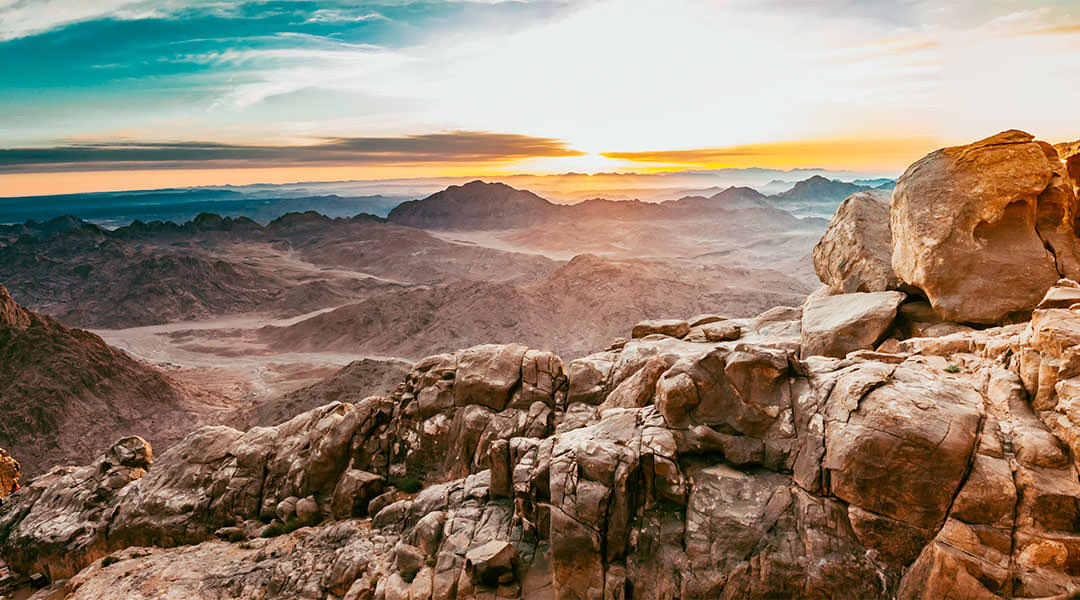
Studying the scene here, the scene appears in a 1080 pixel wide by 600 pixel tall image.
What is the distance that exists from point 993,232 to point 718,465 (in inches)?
537

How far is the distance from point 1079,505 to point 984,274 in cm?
1047

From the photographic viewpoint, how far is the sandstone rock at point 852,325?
60.1 ft

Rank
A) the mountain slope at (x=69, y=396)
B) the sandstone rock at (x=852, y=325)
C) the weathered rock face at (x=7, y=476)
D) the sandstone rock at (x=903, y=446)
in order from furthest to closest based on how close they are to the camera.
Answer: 1. the mountain slope at (x=69, y=396)
2. the weathered rock face at (x=7, y=476)
3. the sandstone rock at (x=852, y=325)
4. the sandstone rock at (x=903, y=446)

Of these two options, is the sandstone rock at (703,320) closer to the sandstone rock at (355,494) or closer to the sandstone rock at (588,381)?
the sandstone rock at (588,381)

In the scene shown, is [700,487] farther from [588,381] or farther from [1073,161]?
[1073,161]

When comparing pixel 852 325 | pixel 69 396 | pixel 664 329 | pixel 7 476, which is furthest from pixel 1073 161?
pixel 69 396

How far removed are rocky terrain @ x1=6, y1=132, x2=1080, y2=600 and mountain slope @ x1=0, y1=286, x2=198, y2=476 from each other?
33.8 m

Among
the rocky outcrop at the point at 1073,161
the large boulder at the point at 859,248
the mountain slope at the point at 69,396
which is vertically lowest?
the mountain slope at the point at 69,396

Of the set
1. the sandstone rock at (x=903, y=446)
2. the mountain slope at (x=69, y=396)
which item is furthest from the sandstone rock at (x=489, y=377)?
the mountain slope at (x=69, y=396)

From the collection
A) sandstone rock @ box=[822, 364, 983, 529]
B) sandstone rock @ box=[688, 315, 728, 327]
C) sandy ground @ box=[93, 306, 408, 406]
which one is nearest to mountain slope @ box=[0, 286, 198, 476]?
sandy ground @ box=[93, 306, 408, 406]

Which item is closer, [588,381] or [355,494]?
[588,381]

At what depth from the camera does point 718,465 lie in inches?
495

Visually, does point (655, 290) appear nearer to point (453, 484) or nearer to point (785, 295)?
point (785, 295)

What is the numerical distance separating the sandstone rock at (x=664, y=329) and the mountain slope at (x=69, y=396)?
5124 centimetres
